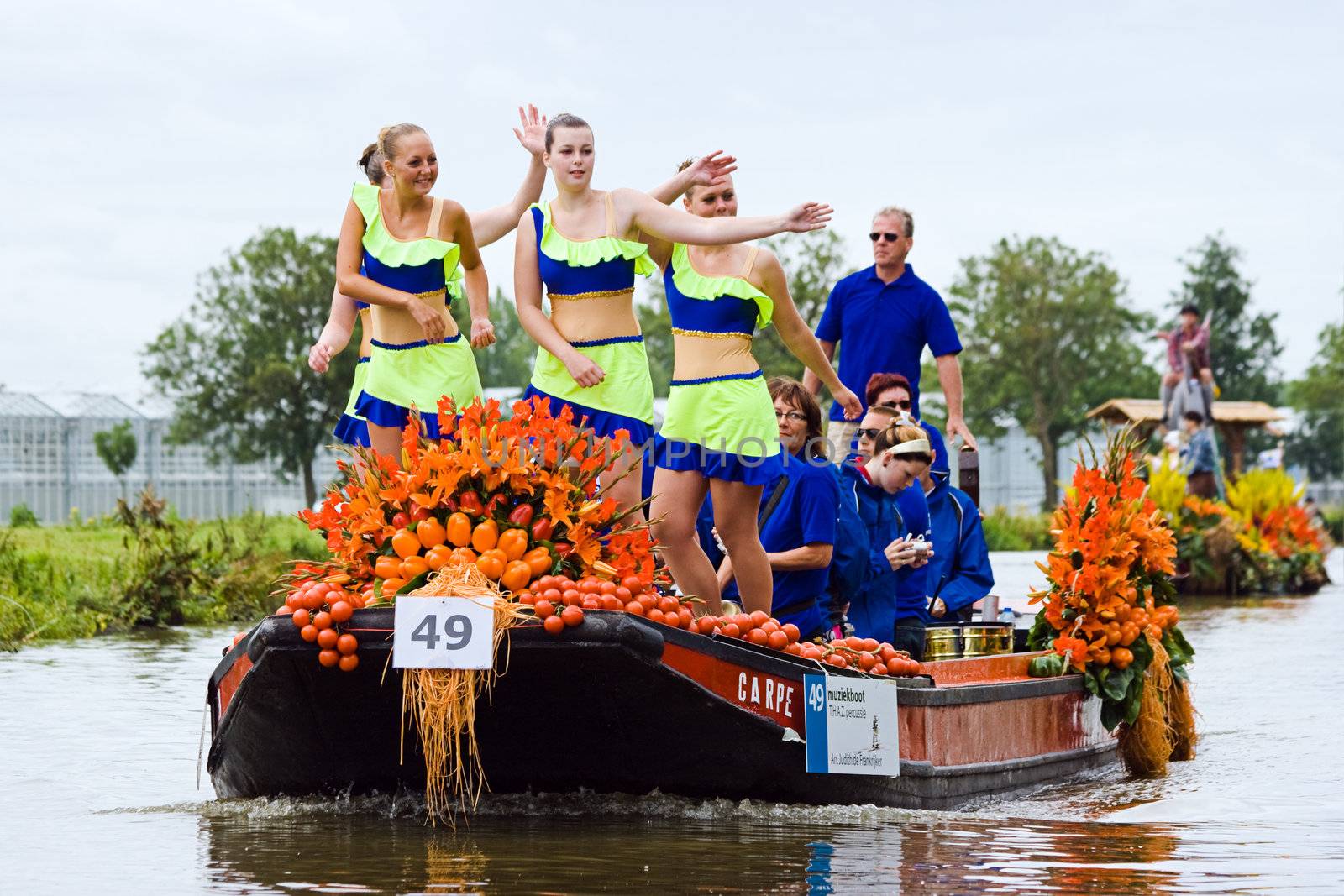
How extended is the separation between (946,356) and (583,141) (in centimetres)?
326

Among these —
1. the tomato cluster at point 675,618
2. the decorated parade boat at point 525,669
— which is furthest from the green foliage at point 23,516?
the tomato cluster at point 675,618

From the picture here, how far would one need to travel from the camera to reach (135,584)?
16.7 meters

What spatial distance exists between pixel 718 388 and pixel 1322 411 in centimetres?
6581

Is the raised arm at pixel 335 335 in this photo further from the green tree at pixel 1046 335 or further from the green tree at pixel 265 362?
the green tree at pixel 1046 335

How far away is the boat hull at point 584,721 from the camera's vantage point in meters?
6.18

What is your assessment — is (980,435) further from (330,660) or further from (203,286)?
(330,660)

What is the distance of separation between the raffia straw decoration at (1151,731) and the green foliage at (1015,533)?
2818 cm

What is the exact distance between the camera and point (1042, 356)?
5462cm

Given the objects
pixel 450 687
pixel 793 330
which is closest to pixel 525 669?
pixel 450 687

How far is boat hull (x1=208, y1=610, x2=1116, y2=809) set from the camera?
20.3ft

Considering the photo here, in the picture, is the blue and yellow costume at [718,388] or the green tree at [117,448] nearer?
the blue and yellow costume at [718,388]

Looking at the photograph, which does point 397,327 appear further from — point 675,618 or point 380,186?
point 675,618

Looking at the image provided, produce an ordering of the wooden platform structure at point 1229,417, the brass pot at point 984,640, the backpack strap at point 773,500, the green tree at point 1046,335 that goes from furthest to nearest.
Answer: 1. the green tree at point 1046,335
2. the wooden platform structure at point 1229,417
3. the brass pot at point 984,640
4. the backpack strap at point 773,500

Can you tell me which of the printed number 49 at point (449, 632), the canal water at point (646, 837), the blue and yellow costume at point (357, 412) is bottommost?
the canal water at point (646, 837)
